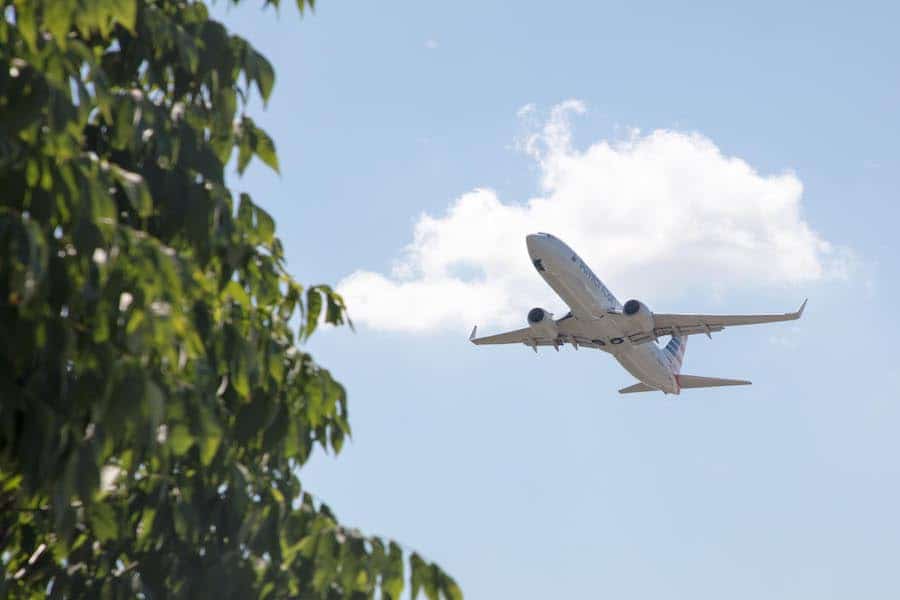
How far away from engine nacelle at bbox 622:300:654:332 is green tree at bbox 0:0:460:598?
2055 inches

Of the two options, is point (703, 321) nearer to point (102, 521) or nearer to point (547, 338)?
point (547, 338)

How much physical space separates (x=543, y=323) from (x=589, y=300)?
4.55 m

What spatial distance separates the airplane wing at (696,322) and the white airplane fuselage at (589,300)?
1501mm

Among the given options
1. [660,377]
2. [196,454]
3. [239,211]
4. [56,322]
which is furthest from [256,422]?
[660,377]

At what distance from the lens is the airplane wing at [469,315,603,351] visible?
61.2 meters

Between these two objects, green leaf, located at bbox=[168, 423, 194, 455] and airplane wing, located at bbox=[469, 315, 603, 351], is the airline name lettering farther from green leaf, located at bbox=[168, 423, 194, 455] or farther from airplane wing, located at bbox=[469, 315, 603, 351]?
green leaf, located at bbox=[168, 423, 194, 455]

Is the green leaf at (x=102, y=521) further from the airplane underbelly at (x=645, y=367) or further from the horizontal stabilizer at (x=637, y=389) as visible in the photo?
the horizontal stabilizer at (x=637, y=389)

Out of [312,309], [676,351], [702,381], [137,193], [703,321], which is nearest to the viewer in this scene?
[137,193]

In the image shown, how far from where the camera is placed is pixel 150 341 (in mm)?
4805

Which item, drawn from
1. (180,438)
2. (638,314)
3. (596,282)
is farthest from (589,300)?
(180,438)

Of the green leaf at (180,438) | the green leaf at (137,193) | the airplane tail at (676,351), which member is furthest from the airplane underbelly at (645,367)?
the green leaf at (137,193)

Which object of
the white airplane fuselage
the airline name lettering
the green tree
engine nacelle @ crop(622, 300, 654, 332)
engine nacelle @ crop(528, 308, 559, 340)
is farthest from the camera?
engine nacelle @ crop(528, 308, 559, 340)

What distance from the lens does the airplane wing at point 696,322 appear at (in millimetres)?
59188

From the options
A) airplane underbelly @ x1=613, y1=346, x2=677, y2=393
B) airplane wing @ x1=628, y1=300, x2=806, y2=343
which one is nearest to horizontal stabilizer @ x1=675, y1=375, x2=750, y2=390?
airplane underbelly @ x1=613, y1=346, x2=677, y2=393
